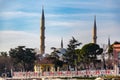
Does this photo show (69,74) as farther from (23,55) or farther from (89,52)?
(23,55)

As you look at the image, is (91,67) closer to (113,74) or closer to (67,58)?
(67,58)

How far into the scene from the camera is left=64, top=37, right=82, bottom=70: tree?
53.9m

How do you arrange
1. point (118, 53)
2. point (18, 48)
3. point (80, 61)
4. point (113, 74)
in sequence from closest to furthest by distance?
point (113, 74) → point (118, 53) → point (80, 61) → point (18, 48)

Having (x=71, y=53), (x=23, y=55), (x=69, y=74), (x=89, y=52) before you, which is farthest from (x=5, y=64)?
(x=69, y=74)

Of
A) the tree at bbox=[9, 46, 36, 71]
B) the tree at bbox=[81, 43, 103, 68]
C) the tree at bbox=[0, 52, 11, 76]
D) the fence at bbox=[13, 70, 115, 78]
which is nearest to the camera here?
the fence at bbox=[13, 70, 115, 78]

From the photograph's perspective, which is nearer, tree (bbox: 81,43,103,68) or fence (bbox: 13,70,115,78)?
fence (bbox: 13,70,115,78)

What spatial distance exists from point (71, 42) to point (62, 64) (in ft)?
11.5

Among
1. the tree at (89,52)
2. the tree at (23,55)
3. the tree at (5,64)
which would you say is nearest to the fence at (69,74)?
the tree at (89,52)

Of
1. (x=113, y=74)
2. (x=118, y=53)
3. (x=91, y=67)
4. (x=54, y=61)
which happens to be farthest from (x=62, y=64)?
(x=113, y=74)

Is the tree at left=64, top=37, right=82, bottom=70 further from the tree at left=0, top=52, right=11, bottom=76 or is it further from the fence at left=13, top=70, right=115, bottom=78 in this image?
the tree at left=0, top=52, right=11, bottom=76

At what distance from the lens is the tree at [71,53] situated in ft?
177

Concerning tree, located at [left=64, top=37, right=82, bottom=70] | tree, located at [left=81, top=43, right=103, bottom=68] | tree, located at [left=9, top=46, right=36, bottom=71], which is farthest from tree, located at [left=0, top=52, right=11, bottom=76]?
tree, located at [left=81, top=43, right=103, bottom=68]

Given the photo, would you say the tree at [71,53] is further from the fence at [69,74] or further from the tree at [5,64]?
the tree at [5,64]

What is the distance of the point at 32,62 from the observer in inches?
2377
